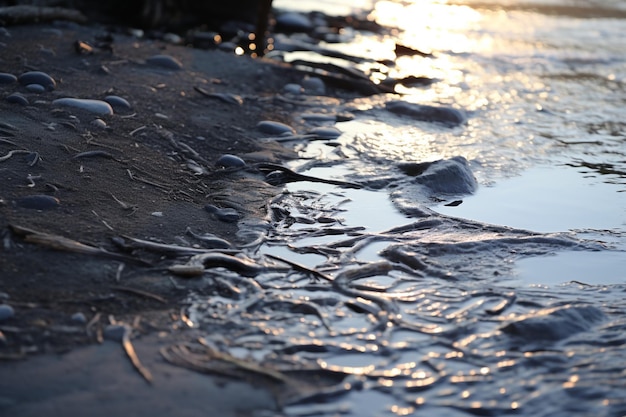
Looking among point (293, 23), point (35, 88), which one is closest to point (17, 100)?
point (35, 88)

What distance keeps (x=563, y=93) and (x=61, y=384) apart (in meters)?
5.05

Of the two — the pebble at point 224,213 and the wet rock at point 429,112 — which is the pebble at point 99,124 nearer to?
the pebble at point 224,213

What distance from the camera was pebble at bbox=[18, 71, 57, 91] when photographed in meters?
4.14

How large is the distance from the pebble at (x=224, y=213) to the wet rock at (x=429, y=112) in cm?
220

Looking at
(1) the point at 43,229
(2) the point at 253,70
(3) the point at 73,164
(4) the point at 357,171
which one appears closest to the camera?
(1) the point at 43,229

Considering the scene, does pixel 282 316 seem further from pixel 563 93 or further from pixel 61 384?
pixel 563 93

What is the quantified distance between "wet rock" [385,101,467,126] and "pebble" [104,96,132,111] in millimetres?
1822

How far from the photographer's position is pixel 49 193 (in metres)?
2.91

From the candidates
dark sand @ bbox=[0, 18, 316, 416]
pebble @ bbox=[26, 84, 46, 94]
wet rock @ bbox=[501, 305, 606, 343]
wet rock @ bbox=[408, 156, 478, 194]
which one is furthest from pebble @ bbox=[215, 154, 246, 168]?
wet rock @ bbox=[501, 305, 606, 343]

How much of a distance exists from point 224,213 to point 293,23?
17.8ft

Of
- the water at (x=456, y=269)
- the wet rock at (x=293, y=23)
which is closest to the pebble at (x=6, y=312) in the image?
the water at (x=456, y=269)

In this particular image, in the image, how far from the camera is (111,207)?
9.64 ft

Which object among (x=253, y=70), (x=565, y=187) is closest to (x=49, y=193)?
(x=565, y=187)

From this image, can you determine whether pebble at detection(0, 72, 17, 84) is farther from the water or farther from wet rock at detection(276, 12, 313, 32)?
wet rock at detection(276, 12, 313, 32)
